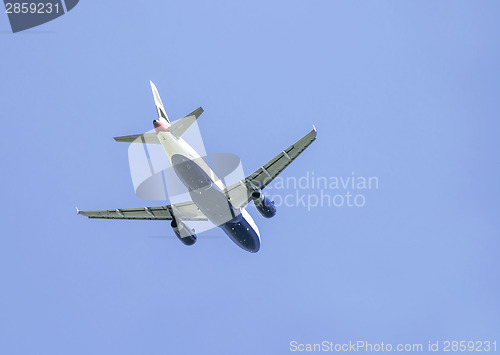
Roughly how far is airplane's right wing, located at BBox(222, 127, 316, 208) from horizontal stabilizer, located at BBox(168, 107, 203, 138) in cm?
541

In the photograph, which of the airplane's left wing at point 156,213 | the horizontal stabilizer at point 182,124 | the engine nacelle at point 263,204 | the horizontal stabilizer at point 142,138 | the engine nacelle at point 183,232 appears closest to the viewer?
the horizontal stabilizer at point 182,124

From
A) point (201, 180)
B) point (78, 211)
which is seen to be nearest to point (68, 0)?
point (78, 211)

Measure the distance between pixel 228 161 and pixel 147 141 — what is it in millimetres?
7895

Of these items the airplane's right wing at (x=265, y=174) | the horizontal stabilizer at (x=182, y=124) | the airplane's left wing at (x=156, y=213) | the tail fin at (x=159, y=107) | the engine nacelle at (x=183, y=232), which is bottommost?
the engine nacelle at (x=183, y=232)

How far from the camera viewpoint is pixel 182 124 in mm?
36062

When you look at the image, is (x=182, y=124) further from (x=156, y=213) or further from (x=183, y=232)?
(x=183, y=232)

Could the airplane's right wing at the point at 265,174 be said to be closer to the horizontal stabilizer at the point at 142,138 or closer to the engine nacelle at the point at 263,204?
the engine nacelle at the point at 263,204

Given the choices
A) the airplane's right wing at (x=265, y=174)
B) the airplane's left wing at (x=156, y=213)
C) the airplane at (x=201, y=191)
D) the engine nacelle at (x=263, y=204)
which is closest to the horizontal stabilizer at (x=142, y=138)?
the airplane at (x=201, y=191)

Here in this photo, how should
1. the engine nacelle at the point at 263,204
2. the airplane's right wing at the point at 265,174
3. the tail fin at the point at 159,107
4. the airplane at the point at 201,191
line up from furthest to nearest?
the tail fin at the point at 159,107 → the engine nacelle at the point at 263,204 → the airplane's right wing at the point at 265,174 → the airplane at the point at 201,191

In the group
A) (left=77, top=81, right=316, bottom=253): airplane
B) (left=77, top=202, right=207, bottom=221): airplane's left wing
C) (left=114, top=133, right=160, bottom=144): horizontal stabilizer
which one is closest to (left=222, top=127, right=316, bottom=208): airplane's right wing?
(left=77, top=81, right=316, bottom=253): airplane

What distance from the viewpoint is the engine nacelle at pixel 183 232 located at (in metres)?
42.2

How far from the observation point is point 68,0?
168 feet

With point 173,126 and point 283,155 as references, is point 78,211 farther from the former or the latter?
point 283,155

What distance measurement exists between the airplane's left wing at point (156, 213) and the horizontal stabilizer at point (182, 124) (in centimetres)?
713
